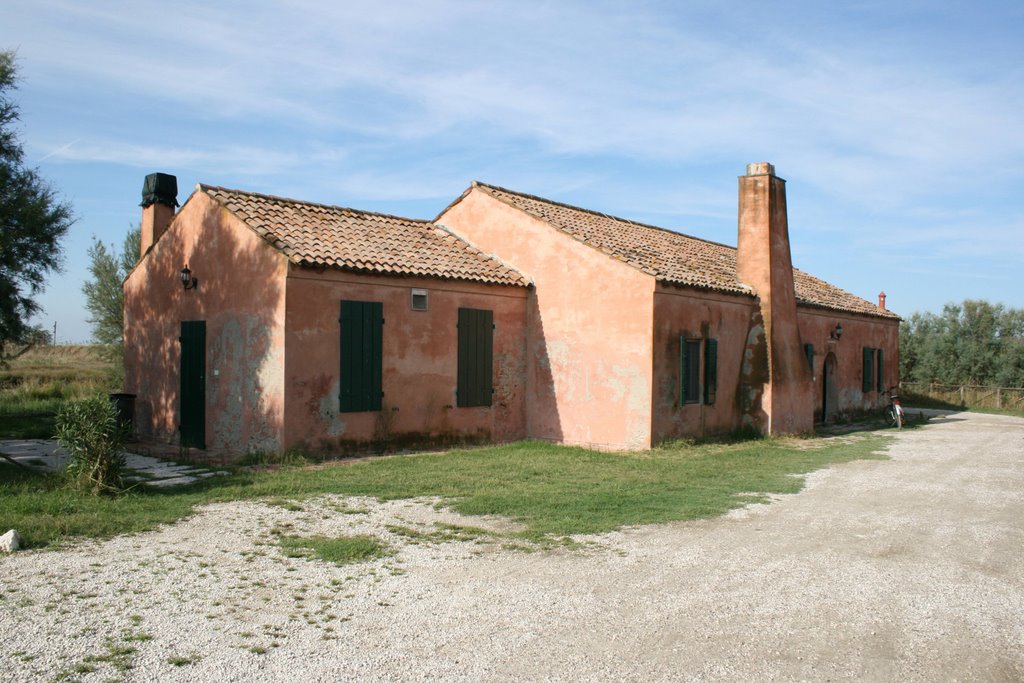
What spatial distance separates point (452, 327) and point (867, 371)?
14.8 meters

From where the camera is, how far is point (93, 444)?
827cm

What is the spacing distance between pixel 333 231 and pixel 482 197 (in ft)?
12.1

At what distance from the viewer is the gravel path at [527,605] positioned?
4156 mm

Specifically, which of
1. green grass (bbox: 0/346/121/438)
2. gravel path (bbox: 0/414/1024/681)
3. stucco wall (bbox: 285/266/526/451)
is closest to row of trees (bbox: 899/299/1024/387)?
stucco wall (bbox: 285/266/526/451)

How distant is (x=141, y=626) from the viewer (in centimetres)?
461

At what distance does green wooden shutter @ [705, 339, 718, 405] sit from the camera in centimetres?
1464

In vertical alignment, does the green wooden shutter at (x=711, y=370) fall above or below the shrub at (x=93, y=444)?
above

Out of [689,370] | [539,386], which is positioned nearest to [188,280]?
[539,386]

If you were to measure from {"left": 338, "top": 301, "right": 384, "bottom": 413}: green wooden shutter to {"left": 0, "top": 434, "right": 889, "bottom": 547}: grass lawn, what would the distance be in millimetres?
1205

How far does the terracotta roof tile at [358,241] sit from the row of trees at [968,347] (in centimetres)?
2879

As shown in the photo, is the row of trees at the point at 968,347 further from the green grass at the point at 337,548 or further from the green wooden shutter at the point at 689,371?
the green grass at the point at 337,548

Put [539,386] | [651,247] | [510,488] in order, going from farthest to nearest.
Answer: [651,247] → [539,386] → [510,488]

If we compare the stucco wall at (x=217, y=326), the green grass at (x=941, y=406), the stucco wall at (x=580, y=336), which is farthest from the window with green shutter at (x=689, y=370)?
Result: the green grass at (x=941, y=406)

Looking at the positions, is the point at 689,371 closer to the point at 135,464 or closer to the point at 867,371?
the point at 135,464
